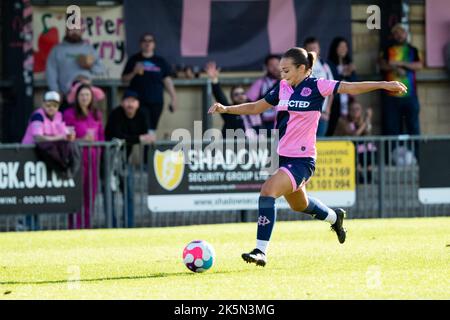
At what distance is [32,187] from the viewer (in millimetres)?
18016

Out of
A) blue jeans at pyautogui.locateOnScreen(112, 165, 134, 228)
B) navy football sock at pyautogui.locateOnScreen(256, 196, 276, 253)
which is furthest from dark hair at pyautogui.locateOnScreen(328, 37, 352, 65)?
navy football sock at pyautogui.locateOnScreen(256, 196, 276, 253)

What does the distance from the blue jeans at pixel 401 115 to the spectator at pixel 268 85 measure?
2.94m

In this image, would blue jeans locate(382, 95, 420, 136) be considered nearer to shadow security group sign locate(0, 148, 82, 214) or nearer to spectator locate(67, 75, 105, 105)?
spectator locate(67, 75, 105, 105)

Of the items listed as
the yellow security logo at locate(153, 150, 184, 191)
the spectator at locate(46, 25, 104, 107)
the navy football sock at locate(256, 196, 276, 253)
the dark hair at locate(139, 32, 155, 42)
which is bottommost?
the navy football sock at locate(256, 196, 276, 253)

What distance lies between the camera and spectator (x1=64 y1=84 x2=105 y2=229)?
1831 cm

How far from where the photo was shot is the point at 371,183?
1930 centimetres

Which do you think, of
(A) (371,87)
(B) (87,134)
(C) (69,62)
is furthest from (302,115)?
(C) (69,62)

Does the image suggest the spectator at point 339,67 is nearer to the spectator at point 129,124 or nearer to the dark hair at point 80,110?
the spectator at point 129,124

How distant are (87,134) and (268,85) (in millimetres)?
3218

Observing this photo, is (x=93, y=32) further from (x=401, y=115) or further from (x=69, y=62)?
(x=401, y=115)

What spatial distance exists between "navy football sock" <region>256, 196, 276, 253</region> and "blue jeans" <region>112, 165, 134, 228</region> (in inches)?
269

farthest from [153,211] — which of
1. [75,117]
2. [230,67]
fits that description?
[230,67]

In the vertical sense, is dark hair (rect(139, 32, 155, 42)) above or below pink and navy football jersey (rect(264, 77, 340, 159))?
above
